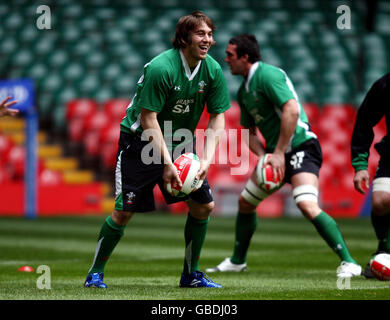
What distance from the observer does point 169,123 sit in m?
5.74

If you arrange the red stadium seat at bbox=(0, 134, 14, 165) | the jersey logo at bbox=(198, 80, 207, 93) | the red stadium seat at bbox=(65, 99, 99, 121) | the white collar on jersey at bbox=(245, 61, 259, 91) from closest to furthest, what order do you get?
the jersey logo at bbox=(198, 80, 207, 93)
the white collar on jersey at bbox=(245, 61, 259, 91)
the red stadium seat at bbox=(0, 134, 14, 165)
the red stadium seat at bbox=(65, 99, 99, 121)

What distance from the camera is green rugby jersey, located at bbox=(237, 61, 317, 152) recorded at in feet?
22.7

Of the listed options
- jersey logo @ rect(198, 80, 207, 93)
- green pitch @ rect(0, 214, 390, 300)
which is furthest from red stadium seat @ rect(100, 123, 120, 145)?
jersey logo @ rect(198, 80, 207, 93)

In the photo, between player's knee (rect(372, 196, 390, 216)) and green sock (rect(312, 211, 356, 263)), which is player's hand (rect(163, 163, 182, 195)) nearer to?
green sock (rect(312, 211, 356, 263))

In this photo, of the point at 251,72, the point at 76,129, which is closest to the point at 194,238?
the point at 251,72

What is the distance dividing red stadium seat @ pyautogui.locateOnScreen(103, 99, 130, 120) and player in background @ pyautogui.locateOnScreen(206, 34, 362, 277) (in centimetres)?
1228

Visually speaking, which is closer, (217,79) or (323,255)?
(217,79)

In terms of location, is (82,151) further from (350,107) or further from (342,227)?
(342,227)

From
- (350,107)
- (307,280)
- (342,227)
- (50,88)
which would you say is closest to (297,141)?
(307,280)

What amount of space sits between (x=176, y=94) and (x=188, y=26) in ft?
1.63

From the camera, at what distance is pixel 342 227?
13.6 m

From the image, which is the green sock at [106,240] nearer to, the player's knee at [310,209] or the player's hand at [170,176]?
the player's hand at [170,176]

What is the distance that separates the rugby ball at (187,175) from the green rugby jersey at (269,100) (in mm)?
1592
